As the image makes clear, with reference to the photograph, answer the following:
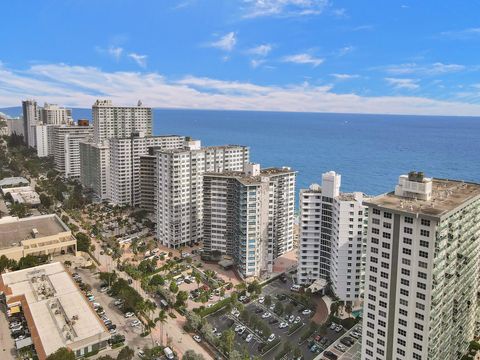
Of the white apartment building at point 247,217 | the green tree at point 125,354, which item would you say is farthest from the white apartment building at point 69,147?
the green tree at point 125,354

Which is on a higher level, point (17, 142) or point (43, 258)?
point (17, 142)

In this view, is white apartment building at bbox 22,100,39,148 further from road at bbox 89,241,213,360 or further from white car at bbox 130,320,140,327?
white car at bbox 130,320,140,327

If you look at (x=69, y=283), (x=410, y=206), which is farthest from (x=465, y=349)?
(x=69, y=283)

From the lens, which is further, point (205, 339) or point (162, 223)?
point (162, 223)

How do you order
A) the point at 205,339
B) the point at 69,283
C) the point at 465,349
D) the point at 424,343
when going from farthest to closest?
the point at 69,283, the point at 205,339, the point at 465,349, the point at 424,343

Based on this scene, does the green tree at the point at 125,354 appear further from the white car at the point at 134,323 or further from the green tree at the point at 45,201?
the green tree at the point at 45,201

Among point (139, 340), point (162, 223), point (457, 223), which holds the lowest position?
point (139, 340)

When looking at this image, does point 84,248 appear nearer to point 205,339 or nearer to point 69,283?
point 69,283
